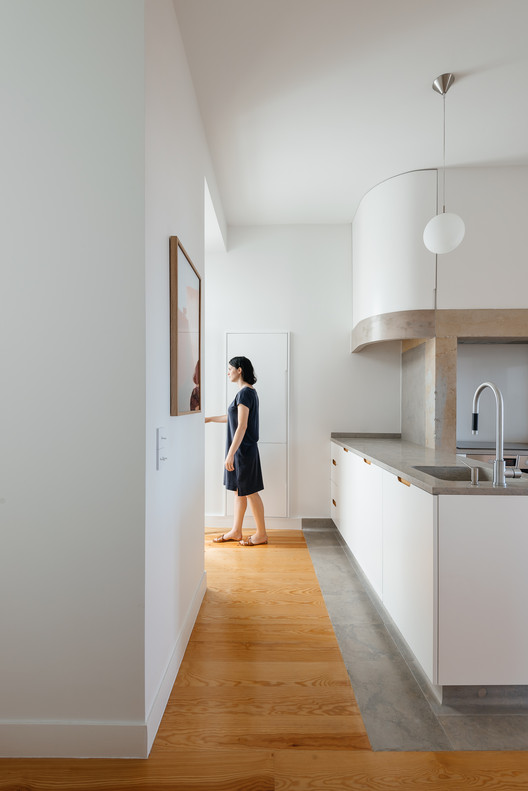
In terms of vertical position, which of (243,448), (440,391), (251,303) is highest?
(251,303)

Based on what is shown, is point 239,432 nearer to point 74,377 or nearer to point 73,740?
point 74,377

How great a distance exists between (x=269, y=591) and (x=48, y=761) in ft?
4.64

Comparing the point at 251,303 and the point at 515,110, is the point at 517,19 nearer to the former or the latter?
the point at 515,110

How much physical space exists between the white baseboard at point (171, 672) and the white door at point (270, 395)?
1.56 meters

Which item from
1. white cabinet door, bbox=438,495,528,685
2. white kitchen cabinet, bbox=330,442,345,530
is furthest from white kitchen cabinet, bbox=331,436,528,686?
white kitchen cabinet, bbox=330,442,345,530

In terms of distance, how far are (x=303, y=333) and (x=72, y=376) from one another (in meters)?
2.79

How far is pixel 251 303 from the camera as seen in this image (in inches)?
154

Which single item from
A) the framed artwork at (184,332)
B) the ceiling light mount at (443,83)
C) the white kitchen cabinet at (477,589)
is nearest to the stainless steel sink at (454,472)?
the white kitchen cabinet at (477,589)

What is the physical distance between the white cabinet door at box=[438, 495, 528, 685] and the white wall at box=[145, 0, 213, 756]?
1.04m

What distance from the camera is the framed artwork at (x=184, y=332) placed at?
1.69 metres

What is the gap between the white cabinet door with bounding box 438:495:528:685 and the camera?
1.56 metres

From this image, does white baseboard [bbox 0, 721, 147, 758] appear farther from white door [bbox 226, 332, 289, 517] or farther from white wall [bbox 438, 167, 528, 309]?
white wall [bbox 438, 167, 528, 309]

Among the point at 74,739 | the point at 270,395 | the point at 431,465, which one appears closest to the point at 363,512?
the point at 431,465

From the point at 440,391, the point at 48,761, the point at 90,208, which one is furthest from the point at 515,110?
the point at 48,761
